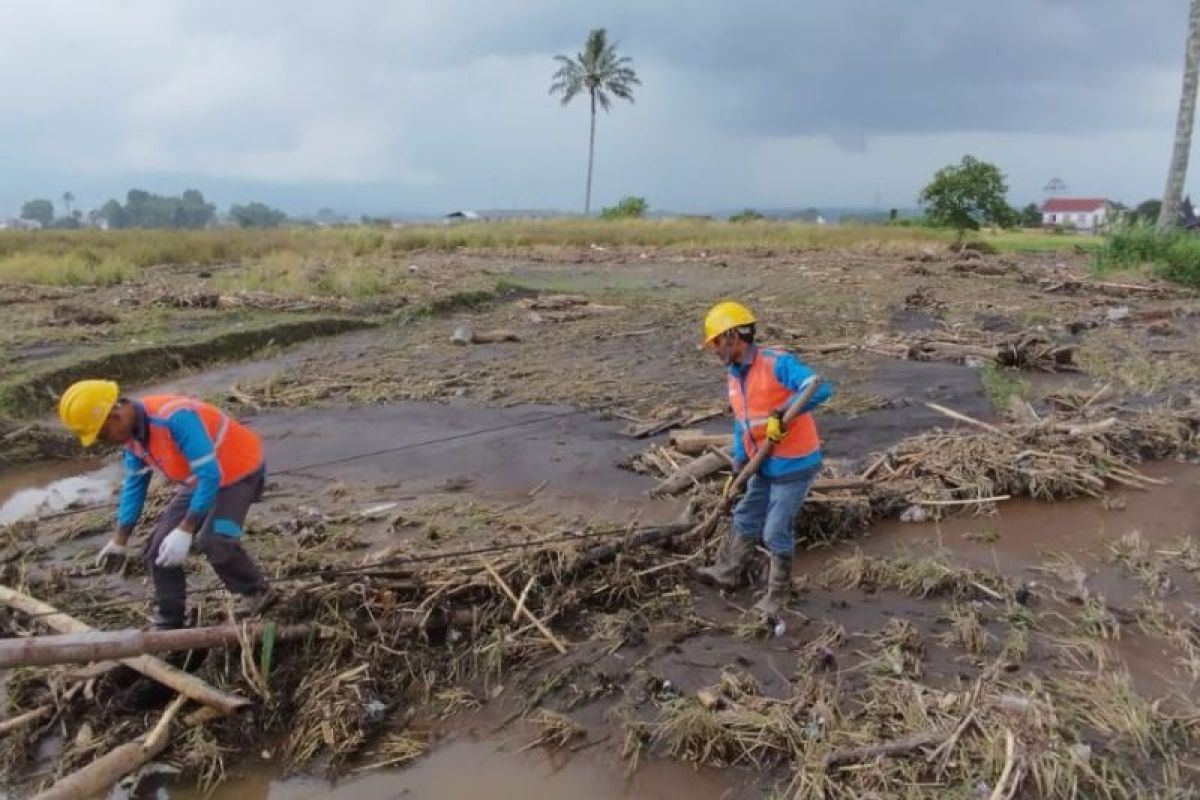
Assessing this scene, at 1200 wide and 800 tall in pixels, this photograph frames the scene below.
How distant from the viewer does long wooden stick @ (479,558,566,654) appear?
452cm

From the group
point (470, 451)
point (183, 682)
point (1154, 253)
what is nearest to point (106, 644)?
point (183, 682)

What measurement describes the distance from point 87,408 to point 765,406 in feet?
10.0

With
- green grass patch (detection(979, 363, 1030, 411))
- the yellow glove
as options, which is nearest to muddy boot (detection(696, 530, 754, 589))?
the yellow glove

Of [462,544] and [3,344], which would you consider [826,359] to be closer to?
[462,544]

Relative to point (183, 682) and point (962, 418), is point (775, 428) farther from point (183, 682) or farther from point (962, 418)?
point (962, 418)

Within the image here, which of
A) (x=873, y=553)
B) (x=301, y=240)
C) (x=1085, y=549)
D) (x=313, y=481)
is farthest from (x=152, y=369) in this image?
(x=301, y=240)

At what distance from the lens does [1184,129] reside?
21344 mm

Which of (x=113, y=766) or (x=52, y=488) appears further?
(x=52, y=488)

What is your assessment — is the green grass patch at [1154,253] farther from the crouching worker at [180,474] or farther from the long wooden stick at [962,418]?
the crouching worker at [180,474]

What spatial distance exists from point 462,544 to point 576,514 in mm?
958

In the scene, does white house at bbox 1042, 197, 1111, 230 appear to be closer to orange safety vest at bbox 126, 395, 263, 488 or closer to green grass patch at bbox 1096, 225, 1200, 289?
green grass patch at bbox 1096, 225, 1200, 289

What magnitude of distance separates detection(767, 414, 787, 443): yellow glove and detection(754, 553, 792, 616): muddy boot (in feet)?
2.31

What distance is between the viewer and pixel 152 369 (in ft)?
36.7

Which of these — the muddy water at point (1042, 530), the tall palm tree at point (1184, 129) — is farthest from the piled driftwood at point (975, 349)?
the tall palm tree at point (1184, 129)
